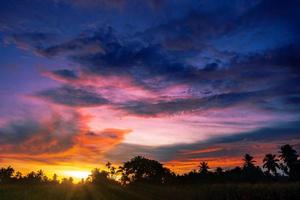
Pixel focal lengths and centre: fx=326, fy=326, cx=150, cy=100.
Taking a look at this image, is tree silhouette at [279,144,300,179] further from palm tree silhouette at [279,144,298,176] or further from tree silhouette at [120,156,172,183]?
tree silhouette at [120,156,172,183]

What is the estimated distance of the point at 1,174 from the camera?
468ft

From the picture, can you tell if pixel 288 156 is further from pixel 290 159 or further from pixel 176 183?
pixel 176 183

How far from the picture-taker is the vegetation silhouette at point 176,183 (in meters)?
26.3

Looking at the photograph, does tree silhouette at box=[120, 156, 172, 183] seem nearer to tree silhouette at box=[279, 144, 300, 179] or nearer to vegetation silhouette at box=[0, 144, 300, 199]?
vegetation silhouette at box=[0, 144, 300, 199]

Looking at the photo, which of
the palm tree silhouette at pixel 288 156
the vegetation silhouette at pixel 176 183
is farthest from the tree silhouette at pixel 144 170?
the palm tree silhouette at pixel 288 156

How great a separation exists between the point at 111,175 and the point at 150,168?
62.3 metres

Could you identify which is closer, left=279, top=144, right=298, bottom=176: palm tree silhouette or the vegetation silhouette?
the vegetation silhouette

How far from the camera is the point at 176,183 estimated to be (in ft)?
258

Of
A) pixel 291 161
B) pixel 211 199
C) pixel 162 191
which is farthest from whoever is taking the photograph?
pixel 291 161

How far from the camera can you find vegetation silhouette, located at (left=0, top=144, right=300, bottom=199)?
2627 centimetres

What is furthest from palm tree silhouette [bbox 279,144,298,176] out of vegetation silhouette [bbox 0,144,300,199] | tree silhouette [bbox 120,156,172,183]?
tree silhouette [bbox 120,156,172,183]

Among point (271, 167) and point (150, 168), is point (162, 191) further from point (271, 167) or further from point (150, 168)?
point (271, 167)

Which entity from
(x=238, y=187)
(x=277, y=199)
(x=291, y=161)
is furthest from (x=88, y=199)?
(x=291, y=161)

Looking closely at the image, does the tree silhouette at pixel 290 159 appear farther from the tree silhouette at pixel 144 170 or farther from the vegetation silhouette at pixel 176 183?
the tree silhouette at pixel 144 170
